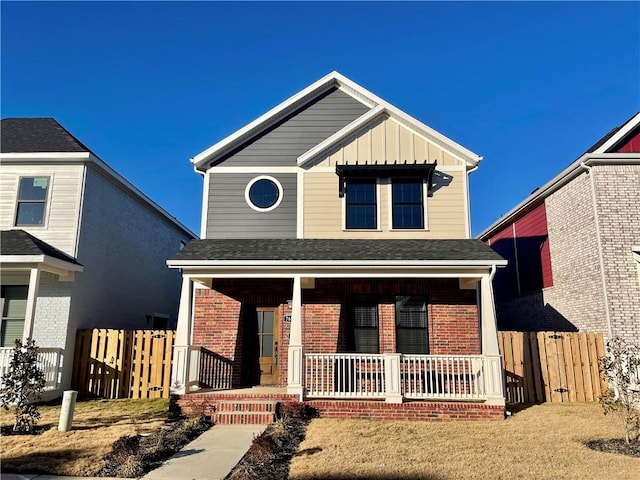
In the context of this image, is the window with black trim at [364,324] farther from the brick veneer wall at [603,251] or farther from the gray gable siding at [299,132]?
the brick veneer wall at [603,251]

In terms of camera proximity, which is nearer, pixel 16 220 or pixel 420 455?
pixel 420 455

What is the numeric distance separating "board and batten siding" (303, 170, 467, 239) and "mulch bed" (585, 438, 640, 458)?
5506 millimetres

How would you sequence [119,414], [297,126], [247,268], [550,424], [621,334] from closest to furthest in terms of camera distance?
[550,424] → [119,414] → [247,268] → [621,334] → [297,126]

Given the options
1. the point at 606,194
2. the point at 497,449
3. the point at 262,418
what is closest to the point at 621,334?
the point at 606,194

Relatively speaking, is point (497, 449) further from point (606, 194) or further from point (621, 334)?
point (606, 194)

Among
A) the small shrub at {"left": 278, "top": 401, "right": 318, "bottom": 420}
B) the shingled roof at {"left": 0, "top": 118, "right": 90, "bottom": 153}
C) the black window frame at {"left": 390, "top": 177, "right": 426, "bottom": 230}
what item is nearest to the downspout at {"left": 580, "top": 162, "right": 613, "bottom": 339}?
the black window frame at {"left": 390, "top": 177, "right": 426, "bottom": 230}

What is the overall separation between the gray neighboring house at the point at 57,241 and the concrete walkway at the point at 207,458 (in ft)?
17.0

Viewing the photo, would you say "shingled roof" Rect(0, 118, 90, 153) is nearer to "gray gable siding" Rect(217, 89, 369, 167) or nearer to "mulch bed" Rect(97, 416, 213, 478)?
"gray gable siding" Rect(217, 89, 369, 167)

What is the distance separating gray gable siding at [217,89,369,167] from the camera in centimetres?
1212

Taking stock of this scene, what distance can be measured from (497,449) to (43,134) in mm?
13850

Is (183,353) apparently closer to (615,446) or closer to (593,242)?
(615,446)

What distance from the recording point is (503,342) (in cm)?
1079

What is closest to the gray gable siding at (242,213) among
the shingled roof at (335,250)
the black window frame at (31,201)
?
the shingled roof at (335,250)

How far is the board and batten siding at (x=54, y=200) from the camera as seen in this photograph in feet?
38.1
